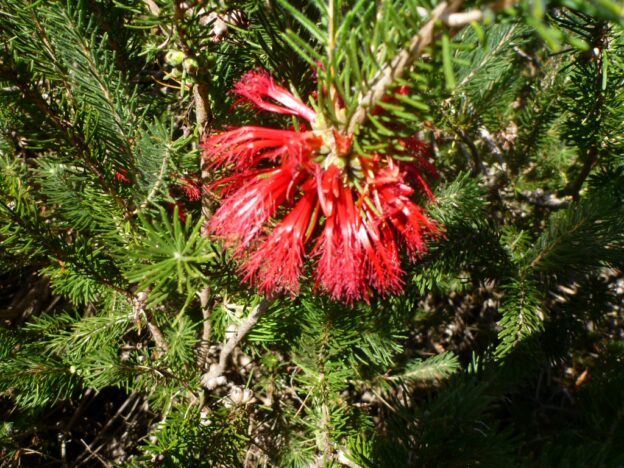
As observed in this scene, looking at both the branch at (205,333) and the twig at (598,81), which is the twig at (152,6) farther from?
the twig at (598,81)

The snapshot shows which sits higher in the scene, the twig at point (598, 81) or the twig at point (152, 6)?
the twig at point (598, 81)

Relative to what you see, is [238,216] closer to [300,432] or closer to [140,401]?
[300,432]

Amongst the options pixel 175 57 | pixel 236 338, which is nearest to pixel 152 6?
pixel 175 57

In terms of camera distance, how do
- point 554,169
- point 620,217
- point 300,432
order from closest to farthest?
1. point 620,217
2. point 300,432
3. point 554,169

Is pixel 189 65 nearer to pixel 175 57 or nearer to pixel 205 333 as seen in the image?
pixel 175 57

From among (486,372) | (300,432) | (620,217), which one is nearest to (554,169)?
(620,217)

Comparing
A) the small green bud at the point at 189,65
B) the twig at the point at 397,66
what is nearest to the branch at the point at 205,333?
the small green bud at the point at 189,65

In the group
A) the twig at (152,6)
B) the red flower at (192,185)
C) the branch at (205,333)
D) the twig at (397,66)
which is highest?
the twig at (397,66)
